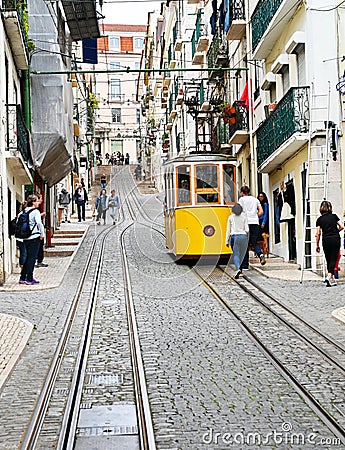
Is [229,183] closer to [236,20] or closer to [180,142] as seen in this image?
[236,20]

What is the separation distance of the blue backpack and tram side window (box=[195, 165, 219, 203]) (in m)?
4.71

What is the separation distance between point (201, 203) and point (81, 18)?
15.7 m

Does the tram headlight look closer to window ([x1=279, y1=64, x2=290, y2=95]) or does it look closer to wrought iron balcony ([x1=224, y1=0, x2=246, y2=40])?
window ([x1=279, y1=64, x2=290, y2=95])

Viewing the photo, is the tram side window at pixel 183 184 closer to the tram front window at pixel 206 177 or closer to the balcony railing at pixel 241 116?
the tram front window at pixel 206 177

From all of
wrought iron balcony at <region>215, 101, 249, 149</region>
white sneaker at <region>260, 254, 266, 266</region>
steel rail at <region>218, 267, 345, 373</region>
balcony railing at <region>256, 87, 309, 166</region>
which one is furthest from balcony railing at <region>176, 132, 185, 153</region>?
steel rail at <region>218, 267, 345, 373</region>

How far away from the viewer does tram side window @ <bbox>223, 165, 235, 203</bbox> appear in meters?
20.7

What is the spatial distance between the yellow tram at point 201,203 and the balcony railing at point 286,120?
1565 mm

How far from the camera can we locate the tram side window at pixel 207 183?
2067 cm

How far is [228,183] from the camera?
20859 mm

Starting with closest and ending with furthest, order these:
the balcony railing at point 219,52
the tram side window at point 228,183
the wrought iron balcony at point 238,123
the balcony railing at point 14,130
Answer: the balcony railing at point 14,130 < the tram side window at point 228,183 < the wrought iron balcony at point 238,123 < the balcony railing at point 219,52

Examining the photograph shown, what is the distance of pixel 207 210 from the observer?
20391 mm

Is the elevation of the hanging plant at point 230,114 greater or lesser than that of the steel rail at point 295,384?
greater

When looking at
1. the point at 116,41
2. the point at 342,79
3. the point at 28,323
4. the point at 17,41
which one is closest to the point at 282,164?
the point at 342,79

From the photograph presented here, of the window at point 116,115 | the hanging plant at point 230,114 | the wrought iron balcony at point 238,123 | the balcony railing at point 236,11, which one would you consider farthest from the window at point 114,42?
the hanging plant at point 230,114
